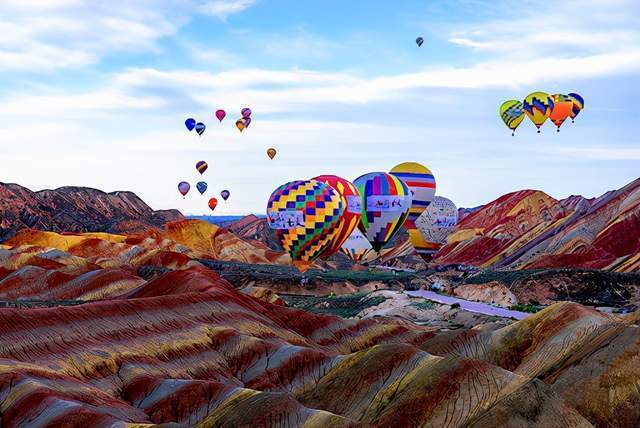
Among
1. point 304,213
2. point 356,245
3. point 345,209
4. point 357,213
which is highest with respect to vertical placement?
point 304,213

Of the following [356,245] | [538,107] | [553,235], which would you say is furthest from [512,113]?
[356,245]

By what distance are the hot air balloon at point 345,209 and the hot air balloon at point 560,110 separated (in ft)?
147

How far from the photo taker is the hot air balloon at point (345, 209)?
93312mm

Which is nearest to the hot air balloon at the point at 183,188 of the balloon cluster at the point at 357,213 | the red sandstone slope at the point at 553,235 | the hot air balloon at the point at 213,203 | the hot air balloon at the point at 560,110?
the hot air balloon at the point at 213,203

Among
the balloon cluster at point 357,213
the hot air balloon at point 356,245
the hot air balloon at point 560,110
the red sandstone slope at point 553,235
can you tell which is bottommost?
the red sandstone slope at point 553,235

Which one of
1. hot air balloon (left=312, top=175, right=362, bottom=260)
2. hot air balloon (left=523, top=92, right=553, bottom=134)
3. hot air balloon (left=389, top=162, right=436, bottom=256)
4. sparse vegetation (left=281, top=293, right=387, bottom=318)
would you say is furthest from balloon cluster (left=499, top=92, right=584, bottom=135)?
sparse vegetation (left=281, top=293, right=387, bottom=318)

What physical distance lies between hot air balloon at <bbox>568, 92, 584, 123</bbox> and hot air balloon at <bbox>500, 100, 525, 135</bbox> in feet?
24.6

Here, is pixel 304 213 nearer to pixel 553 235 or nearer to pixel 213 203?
pixel 553 235

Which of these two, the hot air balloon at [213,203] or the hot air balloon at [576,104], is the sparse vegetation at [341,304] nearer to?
the hot air balloon at [576,104]

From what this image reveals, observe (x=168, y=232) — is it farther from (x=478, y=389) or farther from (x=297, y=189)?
(x=478, y=389)

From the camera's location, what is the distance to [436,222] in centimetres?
11538

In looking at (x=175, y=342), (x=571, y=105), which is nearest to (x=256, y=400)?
(x=175, y=342)

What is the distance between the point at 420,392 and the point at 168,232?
6261 inches

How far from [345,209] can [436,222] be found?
2590 cm
